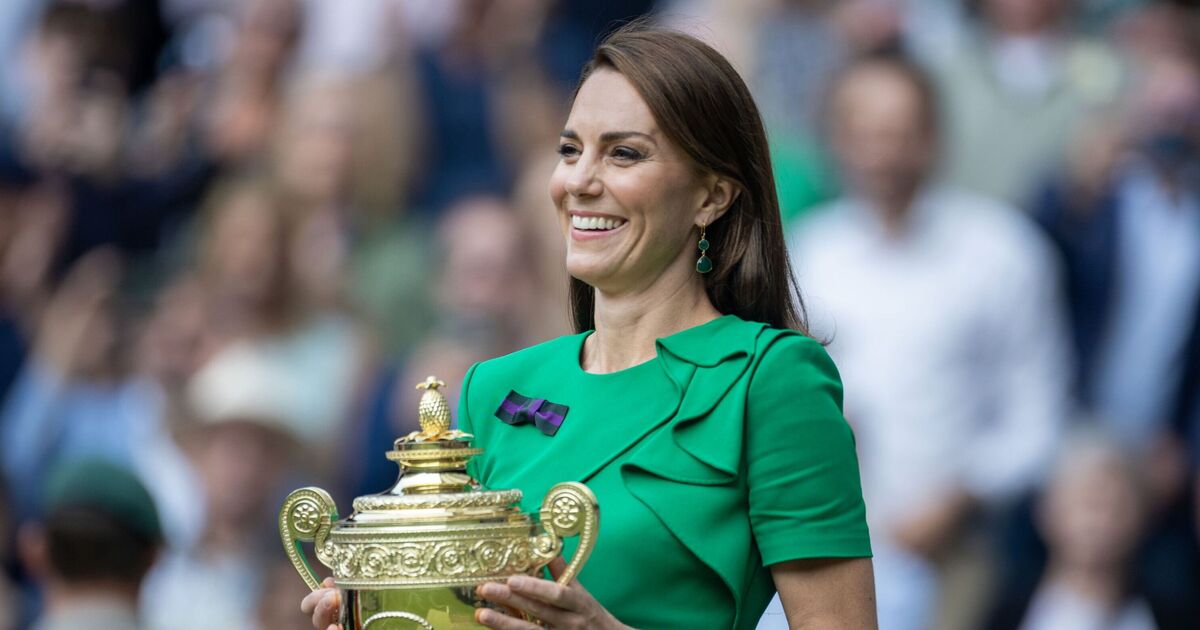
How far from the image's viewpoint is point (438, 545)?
89.7 inches

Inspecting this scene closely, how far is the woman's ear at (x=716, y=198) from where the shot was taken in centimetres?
278

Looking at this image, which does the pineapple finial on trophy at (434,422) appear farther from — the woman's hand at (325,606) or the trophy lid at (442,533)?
the woman's hand at (325,606)

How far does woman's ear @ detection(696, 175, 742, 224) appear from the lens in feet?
9.11

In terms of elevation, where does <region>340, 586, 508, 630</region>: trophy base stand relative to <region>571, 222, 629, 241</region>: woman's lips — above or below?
below

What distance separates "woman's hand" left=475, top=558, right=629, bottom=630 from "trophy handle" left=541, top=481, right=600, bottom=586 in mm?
32

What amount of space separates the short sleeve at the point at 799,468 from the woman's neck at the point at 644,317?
219mm

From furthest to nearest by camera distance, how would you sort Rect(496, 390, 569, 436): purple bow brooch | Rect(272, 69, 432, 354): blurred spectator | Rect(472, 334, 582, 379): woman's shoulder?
Rect(272, 69, 432, 354): blurred spectator → Rect(472, 334, 582, 379): woman's shoulder → Rect(496, 390, 569, 436): purple bow brooch

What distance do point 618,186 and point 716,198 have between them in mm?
186

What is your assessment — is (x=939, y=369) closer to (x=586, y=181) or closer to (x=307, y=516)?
(x=586, y=181)

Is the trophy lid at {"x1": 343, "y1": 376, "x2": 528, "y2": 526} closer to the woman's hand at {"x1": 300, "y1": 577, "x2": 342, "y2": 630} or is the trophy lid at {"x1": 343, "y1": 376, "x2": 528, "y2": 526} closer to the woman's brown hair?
the woman's hand at {"x1": 300, "y1": 577, "x2": 342, "y2": 630}

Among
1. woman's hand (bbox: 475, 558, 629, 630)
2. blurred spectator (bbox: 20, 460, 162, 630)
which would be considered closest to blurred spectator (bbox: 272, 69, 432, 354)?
blurred spectator (bbox: 20, 460, 162, 630)

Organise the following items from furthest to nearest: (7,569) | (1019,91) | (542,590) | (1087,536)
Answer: (7,569)
(1019,91)
(1087,536)
(542,590)

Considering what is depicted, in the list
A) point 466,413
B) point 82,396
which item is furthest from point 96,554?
point 82,396

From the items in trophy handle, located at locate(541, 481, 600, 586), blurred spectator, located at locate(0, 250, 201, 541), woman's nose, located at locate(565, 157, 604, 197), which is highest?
blurred spectator, located at locate(0, 250, 201, 541)
